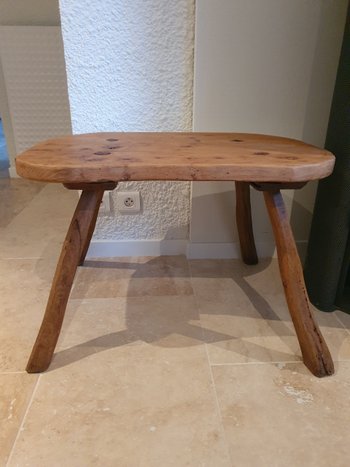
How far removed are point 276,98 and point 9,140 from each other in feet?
5.41

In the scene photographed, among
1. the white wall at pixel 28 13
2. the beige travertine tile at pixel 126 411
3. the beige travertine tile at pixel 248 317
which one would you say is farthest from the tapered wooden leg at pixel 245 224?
the white wall at pixel 28 13

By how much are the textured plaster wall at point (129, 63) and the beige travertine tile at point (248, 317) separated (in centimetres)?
39

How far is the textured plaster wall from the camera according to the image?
0.94 meters

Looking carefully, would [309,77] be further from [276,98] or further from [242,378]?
[242,378]

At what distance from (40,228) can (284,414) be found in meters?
1.12

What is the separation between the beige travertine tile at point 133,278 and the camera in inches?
38.9

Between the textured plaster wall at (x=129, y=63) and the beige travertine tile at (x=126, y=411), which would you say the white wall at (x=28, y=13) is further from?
the beige travertine tile at (x=126, y=411)

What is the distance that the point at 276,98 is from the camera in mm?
996

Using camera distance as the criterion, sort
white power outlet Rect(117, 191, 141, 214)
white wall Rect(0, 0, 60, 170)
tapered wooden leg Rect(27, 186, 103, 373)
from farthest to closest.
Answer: white wall Rect(0, 0, 60, 170), white power outlet Rect(117, 191, 141, 214), tapered wooden leg Rect(27, 186, 103, 373)

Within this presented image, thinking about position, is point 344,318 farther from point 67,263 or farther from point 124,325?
point 67,263

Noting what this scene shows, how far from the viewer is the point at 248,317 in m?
0.89

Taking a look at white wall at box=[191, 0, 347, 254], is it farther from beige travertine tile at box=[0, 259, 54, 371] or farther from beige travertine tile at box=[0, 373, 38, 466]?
beige travertine tile at box=[0, 373, 38, 466]

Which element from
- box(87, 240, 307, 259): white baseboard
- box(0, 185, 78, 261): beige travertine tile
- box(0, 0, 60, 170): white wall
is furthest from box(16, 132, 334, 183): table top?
box(0, 0, 60, 170): white wall

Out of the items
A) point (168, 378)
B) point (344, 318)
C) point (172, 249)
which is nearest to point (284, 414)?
point (168, 378)
